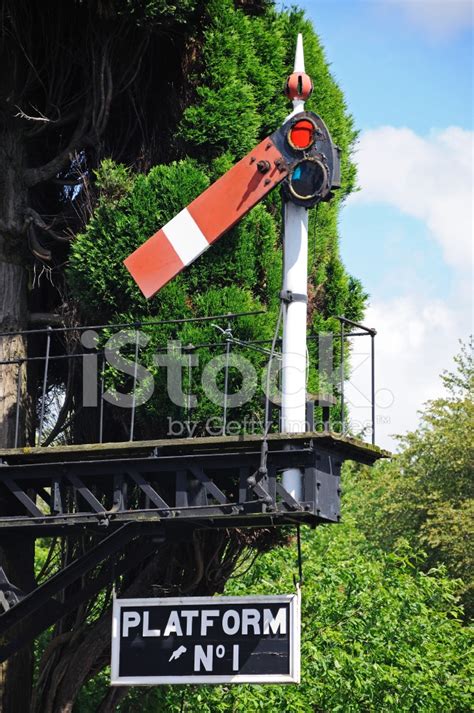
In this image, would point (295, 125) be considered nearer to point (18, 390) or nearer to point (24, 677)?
point (18, 390)

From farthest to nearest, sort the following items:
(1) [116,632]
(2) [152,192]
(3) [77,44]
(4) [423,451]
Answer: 1. (4) [423,451]
2. (3) [77,44]
3. (2) [152,192]
4. (1) [116,632]

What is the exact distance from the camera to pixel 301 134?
1062 cm

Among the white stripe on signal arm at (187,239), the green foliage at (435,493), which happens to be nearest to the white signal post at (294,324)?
the white stripe on signal arm at (187,239)

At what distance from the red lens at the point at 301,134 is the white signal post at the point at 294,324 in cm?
26

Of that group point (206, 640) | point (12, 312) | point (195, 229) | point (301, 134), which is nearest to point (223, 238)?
point (195, 229)

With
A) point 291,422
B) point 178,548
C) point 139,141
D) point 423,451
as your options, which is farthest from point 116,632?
point 423,451

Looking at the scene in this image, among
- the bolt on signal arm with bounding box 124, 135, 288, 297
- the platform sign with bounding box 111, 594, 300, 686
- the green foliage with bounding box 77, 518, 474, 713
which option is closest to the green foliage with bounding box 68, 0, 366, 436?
the bolt on signal arm with bounding box 124, 135, 288, 297

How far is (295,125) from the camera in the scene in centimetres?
1063

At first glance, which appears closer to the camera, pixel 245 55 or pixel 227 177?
pixel 227 177

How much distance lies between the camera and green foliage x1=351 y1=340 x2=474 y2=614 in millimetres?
27016

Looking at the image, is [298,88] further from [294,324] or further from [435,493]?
[435,493]

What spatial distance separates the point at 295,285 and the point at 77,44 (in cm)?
426

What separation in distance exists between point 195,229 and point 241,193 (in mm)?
500

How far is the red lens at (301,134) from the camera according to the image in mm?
10602
